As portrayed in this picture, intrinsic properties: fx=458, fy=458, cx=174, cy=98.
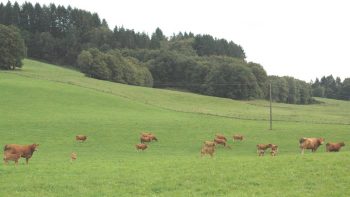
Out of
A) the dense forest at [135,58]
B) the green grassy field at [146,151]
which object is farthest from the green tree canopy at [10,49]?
the dense forest at [135,58]

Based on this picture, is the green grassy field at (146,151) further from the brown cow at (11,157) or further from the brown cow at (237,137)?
the brown cow at (11,157)

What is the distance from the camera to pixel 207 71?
459 ft

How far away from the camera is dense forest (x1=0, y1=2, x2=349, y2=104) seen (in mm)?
121812

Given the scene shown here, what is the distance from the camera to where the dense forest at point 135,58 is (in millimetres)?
121812

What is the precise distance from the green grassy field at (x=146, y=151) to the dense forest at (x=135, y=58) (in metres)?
32.7

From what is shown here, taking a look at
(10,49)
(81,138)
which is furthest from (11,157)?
(10,49)

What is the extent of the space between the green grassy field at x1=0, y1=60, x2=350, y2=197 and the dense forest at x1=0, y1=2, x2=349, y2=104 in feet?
107

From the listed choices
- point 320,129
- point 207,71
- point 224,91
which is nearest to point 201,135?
point 320,129

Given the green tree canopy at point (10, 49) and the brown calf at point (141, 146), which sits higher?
the green tree canopy at point (10, 49)

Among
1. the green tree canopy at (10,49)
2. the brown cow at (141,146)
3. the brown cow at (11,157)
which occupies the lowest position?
the brown cow at (141,146)

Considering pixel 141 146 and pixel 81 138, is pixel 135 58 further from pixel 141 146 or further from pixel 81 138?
pixel 141 146

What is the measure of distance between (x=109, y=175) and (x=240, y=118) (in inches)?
1744

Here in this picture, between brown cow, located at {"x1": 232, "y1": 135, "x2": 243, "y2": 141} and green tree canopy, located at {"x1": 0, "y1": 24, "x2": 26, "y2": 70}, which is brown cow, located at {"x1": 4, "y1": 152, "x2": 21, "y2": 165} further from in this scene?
green tree canopy, located at {"x1": 0, "y1": 24, "x2": 26, "y2": 70}

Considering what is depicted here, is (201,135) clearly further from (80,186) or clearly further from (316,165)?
(80,186)
